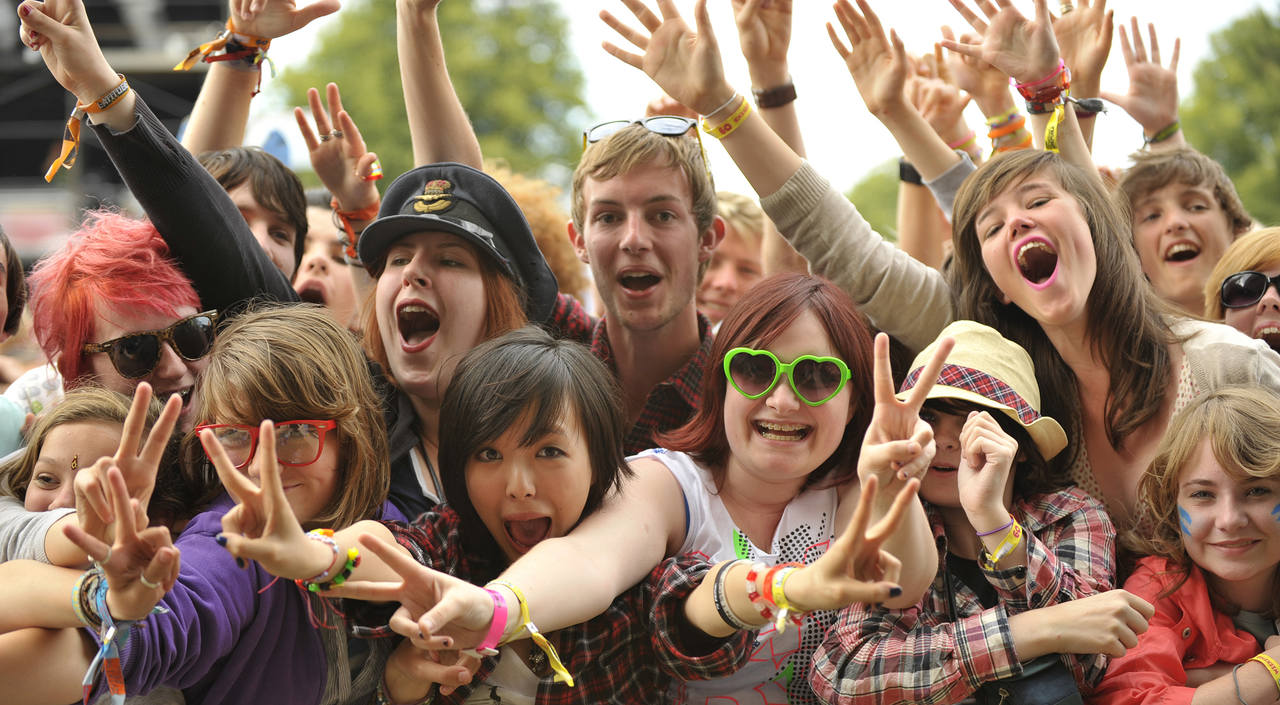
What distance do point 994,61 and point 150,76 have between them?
1988cm

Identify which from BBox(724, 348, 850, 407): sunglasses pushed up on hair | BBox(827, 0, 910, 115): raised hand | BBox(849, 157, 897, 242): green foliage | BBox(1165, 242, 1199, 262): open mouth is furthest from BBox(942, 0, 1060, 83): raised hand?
BBox(849, 157, 897, 242): green foliage

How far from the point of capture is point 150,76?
20641 millimetres

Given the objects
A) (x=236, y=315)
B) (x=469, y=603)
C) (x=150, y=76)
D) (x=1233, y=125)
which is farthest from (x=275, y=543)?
(x=1233, y=125)

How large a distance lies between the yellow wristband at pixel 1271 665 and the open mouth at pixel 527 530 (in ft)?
6.15

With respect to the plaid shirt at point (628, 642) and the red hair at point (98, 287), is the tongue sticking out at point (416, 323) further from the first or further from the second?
the plaid shirt at point (628, 642)

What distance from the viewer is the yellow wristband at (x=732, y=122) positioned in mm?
3734

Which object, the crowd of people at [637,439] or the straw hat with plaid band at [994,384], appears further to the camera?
the straw hat with plaid band at [994,384]

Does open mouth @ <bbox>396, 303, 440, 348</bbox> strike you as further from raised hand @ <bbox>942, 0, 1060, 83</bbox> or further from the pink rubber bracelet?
raised hand @ <bbox>942, 0, 1060, 83</bbox>

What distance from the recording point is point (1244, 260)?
398 centimetres

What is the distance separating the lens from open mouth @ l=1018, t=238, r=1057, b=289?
136 inches

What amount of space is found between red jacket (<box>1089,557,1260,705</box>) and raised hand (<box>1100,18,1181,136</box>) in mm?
2690

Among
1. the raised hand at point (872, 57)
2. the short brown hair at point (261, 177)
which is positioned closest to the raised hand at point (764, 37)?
the raised hand at point (872, 57)

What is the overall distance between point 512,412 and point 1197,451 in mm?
1882

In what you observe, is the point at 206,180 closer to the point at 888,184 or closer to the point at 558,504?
the point at 558,504
